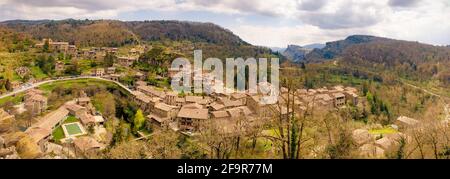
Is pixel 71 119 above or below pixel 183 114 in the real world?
below

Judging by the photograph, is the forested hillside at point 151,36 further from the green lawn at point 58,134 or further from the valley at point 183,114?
the green lawn at point 58,134

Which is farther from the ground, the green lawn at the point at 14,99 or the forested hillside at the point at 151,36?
the forested hillside at the point at 151,36

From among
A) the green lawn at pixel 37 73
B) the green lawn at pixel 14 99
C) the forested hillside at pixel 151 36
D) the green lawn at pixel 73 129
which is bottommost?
the green lawn at pixel 73 129

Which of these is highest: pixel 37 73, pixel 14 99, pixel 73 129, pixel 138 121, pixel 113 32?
pixel 113 32

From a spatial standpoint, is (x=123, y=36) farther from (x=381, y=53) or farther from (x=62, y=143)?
(x=381, y=53)

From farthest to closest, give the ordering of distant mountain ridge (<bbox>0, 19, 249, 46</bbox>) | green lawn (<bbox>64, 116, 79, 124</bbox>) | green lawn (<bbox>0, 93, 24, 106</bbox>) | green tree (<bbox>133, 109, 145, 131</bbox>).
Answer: distant mountain ridge (<bbox>0, 19, 249, 46</bbox>) < green lawn (<bbox>0, 93, 24, 106</bbox>) < green tree (<bbox>133, 109, 145, 131</bbox>) < green lawn (<bbox>64, 116, 79, 124</bbox>)

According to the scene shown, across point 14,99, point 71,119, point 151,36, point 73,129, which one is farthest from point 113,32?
point 73,129

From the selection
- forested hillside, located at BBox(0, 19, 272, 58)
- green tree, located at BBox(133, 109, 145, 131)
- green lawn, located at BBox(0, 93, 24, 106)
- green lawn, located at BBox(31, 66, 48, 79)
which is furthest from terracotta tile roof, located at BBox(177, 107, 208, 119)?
forested hillside, located at BBox(0, 19, 272, 58)

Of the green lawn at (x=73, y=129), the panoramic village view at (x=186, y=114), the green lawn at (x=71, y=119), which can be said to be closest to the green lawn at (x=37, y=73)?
the panoramic village view at (x=186, y=114)

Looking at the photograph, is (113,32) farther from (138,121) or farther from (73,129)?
(73,129)

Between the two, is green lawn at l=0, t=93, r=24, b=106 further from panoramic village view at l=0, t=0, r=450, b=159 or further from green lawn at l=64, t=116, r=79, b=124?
green lawn at l=64, t=116, r=79, b=124

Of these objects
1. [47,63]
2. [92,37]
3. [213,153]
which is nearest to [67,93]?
[47,63]

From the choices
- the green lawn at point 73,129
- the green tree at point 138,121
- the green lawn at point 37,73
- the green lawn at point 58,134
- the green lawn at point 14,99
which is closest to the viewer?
the green lawn at point 58,134
